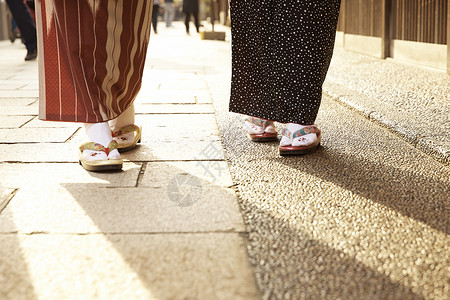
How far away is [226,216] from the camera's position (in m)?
1.49

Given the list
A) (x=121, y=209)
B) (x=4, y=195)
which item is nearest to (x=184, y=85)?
(x=4, y=195)

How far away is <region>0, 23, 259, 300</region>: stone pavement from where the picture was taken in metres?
1.12

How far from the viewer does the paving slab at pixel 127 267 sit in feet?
3.56

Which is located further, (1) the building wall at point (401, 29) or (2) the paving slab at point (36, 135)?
(1) the building wall at point (401, 29)

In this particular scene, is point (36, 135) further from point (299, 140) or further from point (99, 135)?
point (299, 140)

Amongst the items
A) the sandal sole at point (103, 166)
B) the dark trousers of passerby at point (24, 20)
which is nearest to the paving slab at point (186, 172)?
the sandal sole at point (103, 166)

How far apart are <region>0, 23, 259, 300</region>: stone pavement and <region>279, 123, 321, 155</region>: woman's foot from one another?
0.90 ft

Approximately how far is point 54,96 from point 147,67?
3.61 metres

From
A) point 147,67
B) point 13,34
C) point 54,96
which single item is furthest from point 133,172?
point 13,34

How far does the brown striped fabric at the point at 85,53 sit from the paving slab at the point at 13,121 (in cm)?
94

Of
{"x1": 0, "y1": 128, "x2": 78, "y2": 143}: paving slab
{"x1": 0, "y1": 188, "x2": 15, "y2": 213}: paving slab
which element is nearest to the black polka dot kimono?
{"x1": 0, "y1": 128, "x2": 78, "y2": 143}: paving slab

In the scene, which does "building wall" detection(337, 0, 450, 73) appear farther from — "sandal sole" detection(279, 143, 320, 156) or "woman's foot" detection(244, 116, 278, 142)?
"sandal sole" detection(279, 143, 320, 156)

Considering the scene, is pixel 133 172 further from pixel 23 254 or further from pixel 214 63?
pixel 214 63

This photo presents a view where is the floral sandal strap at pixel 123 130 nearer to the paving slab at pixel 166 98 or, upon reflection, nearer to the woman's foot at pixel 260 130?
the woman's foot at pixel 260 130
